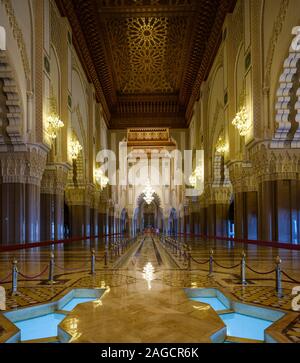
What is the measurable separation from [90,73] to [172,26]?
4.01 m

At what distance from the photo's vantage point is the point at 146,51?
14930mm

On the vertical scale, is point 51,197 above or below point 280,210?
above

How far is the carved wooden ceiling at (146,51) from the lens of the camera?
39.0ft

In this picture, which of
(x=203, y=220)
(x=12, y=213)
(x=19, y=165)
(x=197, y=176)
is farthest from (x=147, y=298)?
(x=197, y=176)

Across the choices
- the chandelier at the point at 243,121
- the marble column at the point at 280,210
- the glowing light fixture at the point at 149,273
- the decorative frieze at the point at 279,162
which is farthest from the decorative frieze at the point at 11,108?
the marble column at the point at 280,210

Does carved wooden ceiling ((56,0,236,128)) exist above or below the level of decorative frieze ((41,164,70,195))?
above

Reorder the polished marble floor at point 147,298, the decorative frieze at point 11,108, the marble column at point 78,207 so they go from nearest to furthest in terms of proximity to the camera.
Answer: the polished marble floor at point 147,298 → the decorative frieze at point 11,108 → the marble column at point 78,207

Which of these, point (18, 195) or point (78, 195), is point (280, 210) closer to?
point (18, 195)

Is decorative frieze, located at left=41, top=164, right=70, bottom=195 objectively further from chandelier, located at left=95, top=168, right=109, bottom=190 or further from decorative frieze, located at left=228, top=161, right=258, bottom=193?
chandelier, located at left=95, top=168, right=109, bottom=190

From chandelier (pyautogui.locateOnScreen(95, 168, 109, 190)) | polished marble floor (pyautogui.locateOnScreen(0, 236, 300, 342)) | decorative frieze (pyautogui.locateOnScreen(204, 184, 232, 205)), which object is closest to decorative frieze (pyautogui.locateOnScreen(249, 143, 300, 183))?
polished marble floor (pyautogui.locateOnScreen(0, 236, 300, 342))

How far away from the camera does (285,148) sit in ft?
27.2

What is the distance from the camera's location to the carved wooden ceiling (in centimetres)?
1188

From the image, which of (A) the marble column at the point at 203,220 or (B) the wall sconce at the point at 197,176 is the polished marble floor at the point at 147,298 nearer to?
(A) the marble column at the point at 203,220
